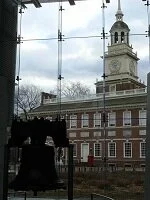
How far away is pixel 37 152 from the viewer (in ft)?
6.47

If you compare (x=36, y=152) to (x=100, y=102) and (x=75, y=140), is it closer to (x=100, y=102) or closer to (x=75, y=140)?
(x=100, y=102)

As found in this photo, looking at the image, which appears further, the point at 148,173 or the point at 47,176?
the point at 148,173

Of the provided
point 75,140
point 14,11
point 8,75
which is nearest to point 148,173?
point 8,75

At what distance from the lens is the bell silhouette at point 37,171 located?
1950 millimetres

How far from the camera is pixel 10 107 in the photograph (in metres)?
3.56

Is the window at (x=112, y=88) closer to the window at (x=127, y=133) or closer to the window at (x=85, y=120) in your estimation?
the window at (x=85, y=120)

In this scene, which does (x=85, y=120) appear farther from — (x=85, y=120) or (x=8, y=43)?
(x=8, y=43)

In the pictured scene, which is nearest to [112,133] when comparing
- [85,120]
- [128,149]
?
[85,120]

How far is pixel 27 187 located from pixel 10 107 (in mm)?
1682

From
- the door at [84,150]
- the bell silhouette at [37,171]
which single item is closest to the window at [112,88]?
the door at [84,150]

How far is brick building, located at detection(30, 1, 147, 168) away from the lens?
8422mm

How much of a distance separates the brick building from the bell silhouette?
4.17 meters

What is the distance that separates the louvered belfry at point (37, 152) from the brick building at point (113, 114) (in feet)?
13.7

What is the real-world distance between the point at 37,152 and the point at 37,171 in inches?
3.7
